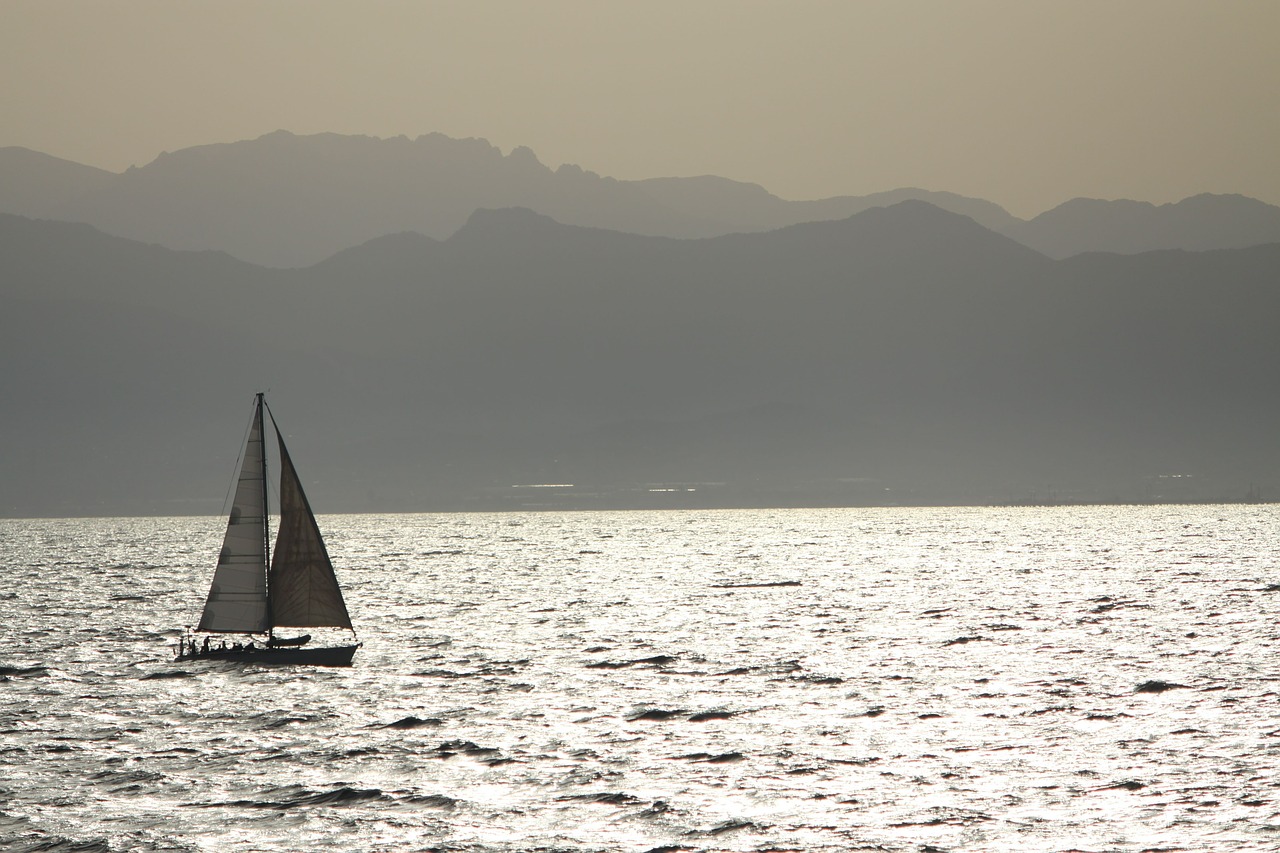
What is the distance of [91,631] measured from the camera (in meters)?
90.7

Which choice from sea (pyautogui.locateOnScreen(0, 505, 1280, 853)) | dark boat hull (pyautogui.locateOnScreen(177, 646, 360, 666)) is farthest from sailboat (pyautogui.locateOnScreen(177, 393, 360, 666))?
sea (pyautogui.locateOnScreen(0, 505, 1280, 853))

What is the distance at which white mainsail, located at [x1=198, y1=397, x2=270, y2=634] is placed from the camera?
56.7 metres

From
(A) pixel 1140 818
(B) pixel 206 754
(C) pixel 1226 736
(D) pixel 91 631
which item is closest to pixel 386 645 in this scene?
(D) pixel 91 631

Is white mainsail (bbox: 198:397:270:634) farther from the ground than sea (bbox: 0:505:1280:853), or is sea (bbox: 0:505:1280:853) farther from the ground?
white mainsail (bbox: 198:397:270:634)

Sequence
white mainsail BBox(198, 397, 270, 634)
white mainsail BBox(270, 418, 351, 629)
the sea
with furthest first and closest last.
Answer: white mainsail BBox(198, 397, 270, 634), white mainsail BBox(270, 418, 351, 629), the sea

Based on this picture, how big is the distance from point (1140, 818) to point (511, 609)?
78.2 metres

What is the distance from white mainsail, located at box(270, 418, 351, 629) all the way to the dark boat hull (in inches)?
101

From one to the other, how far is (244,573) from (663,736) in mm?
20261

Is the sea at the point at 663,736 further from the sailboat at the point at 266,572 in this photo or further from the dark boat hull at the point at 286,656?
the sailboat at the point at 266,572

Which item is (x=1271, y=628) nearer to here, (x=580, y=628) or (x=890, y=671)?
(x=890, y=671)

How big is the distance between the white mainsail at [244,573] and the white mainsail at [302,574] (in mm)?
849

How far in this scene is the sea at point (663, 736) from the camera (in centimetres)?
3312

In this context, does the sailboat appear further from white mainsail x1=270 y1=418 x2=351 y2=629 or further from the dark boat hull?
the dark boat hull

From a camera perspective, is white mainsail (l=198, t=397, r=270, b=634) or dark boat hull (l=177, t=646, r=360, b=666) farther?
dark boat hull (l=177, t=646, r=360, b=666)
